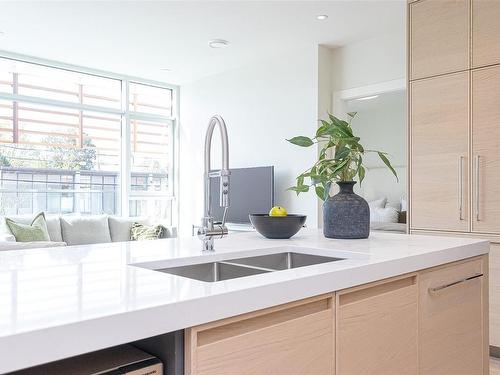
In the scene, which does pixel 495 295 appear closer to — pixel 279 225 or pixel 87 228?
pixel 279 225

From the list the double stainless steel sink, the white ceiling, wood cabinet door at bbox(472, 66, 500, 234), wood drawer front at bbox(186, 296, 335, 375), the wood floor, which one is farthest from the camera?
the white ceiling

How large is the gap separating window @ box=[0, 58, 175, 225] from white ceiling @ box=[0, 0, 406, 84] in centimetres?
44

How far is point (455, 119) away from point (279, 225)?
5.89 ft

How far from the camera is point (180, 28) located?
439cm

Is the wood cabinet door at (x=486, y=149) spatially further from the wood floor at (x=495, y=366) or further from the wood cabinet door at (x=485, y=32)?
the wood floor at (x=495, y=366)

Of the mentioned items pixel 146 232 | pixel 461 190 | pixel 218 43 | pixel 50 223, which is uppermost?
pixel 218 43

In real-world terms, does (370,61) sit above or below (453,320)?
above

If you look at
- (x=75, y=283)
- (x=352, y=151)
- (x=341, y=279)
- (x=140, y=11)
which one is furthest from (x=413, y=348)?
(x=140, y=11)

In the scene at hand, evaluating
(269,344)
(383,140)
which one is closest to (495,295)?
(269,344)

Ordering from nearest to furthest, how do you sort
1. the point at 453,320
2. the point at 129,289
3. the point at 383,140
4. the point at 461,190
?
the point at 129,289 < the point at 453,320 < the point at 461,190 < the point at 383,140

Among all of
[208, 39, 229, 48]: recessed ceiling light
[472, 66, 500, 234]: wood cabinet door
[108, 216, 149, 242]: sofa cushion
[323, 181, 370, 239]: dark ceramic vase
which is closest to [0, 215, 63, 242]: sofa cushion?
[108, 216, 149, 242]: sofa cushion

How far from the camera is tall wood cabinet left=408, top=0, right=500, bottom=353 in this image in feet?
9.00

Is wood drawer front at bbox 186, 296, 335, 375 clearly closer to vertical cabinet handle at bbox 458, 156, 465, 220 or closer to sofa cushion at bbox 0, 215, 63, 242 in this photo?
vertical cabinet handle at bbox 458, 156, 465, 220

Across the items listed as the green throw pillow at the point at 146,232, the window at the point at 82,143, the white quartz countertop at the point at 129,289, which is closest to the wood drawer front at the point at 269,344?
the white quartz countertop at the point at 129,289
